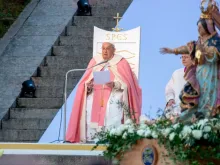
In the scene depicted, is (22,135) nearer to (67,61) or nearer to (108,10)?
(67,61)

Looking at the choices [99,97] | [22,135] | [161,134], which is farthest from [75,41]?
[161,134]

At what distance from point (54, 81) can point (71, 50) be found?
0.98m

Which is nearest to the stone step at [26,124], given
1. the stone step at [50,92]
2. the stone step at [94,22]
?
the stone step at [50,92]

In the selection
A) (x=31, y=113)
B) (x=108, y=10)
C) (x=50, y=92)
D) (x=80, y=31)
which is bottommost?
(x=31, y=113)

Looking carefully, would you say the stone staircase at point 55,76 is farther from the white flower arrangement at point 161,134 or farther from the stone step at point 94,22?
the white flower arrangement at point 161,134

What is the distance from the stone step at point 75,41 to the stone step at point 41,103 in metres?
1.53

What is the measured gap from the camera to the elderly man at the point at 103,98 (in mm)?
15414

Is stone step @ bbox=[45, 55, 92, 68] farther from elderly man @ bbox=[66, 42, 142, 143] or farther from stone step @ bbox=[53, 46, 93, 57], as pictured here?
elderly man @ bbox=[66, 42, 142, 143]

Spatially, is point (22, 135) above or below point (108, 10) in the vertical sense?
below

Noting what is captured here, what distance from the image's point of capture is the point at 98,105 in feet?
51.2

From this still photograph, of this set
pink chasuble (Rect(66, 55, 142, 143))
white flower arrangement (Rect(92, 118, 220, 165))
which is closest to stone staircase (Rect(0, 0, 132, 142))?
pink chasuble (Rect(66, 55, 142, 143))

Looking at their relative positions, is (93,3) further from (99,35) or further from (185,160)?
(185,160)

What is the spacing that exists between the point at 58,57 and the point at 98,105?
4432 millimetres

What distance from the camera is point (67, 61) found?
1969 cm
